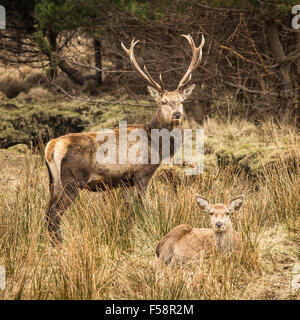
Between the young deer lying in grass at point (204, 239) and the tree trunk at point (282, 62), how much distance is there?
18.9 feet

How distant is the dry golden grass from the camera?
437 centimetres

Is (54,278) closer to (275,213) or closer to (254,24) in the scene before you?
(275,213)

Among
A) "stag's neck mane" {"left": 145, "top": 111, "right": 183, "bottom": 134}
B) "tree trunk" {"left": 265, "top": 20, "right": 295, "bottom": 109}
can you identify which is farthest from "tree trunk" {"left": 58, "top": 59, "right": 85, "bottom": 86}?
"stag's neck mane" {"left": 145, "top": 111, "right": 183, "bottom": 134}

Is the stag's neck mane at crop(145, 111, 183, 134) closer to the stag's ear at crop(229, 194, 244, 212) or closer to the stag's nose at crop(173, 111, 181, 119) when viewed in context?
the stag's nose at crop(173, 111, 181, 119)

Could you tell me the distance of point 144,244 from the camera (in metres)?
5.60

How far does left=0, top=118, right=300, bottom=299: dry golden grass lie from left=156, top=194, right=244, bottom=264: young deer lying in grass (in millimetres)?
103

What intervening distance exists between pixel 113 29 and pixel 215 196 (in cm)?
556

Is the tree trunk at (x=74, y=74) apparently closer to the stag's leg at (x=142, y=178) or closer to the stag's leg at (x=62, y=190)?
the stag's leg at (x=142, y=178)

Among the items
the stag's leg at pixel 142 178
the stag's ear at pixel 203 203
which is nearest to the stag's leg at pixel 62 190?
the stag's leg at pixel 142 178

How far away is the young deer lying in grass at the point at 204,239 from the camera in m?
4.81

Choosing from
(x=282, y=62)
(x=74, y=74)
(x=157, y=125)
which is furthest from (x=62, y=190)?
(x=74, y=74)

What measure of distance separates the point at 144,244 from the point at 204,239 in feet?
2.60
